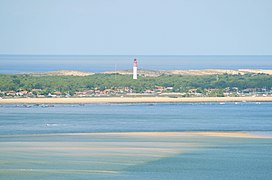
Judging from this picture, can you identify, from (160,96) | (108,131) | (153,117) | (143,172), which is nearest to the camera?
(143,172)

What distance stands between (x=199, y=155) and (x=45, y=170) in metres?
5.96

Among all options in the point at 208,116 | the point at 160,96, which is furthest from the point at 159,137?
the point at 160,96

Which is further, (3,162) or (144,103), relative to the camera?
(144,103)


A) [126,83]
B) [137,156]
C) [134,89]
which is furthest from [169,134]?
[126,83]

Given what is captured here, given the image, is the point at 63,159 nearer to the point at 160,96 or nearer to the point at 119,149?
the point at 119,149

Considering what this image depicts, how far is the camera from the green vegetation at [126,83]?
6531 centimetres

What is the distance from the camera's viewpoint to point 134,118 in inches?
1886

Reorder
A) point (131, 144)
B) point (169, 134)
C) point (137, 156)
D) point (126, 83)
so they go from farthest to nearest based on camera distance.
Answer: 1. point (126, 83)
2. point (169, 134)
3. point (131, 144)
4. point (137, 156)

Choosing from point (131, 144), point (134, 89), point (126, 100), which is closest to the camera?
point (131, 144)

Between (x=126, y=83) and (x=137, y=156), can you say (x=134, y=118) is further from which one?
(x=126, y=83)

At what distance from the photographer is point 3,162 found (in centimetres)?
3089

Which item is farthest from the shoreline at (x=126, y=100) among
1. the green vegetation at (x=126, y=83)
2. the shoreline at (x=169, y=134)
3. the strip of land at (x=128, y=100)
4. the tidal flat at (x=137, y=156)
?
the tidal flat at (x=137, y=156)

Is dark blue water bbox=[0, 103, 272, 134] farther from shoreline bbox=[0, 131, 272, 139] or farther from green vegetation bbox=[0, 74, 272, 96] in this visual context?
green vegetation bbox=[0, 74, 272, 96]

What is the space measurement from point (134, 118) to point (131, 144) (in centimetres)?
1208
